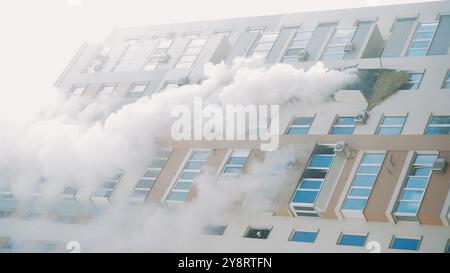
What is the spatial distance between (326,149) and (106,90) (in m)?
10.8

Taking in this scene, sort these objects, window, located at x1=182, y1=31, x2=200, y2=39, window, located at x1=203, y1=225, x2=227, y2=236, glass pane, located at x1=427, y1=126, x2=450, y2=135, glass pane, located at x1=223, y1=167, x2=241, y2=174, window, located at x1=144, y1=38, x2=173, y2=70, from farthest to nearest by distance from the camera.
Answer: window, located at x1=182, y1=31, x2=200, y2=39, window, located at x1=144, y1=38, x2=173, y2=70, glass pane, located at x1=223, y1=167, x2=241, y2=174, window, located at x1=203, y1=225, x2=227, y2=236, glass pane, located at x1=427, y1=126, x2=450, y2=135

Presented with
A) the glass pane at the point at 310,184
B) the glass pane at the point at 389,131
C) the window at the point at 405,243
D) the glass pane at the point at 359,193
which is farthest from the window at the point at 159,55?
the window at the point at 405,243

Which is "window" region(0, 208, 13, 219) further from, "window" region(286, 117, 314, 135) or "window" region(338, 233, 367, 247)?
"window" region(338, 233, 367, 247)

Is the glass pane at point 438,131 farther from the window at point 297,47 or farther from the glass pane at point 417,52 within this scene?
the window at point 297,47

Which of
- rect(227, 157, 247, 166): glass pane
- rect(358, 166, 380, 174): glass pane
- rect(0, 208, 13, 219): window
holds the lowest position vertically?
rect(0, 208, 13, 219): window

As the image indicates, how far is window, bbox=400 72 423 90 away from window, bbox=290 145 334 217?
10.2ft

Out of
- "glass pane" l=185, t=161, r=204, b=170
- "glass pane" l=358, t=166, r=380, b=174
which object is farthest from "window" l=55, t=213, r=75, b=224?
"glass pane" l=358, t=166, r=380, b=174

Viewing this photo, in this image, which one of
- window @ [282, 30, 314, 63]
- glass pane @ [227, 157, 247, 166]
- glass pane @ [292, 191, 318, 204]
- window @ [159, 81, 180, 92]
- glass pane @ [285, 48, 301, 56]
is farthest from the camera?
window @ [159, 81, 180, 92]

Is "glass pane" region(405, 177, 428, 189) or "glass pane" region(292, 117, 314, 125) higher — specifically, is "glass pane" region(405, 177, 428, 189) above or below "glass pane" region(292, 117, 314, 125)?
below

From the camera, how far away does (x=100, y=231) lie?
17.1 m

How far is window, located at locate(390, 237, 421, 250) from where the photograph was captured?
1315 centimetres

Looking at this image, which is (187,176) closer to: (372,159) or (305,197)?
(305,197)

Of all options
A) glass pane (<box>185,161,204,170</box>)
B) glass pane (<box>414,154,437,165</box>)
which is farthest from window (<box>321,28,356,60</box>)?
glass pane (<box>185,161,204,170</box>)

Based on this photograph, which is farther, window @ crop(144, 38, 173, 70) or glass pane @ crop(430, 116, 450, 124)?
window @ crop(144, 38, 173, 70)
